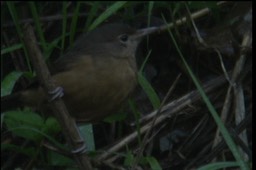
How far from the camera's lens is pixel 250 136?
493 centimetres

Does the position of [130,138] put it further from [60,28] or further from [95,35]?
[60,28]

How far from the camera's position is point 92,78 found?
14.9 feet

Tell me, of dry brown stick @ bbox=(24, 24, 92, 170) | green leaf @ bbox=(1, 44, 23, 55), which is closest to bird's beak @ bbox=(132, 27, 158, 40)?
green leaf @ bbox=(1, 44, 23, 55)

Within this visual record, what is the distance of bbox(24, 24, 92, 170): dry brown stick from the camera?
11.3 ft

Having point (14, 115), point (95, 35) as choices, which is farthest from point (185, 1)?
point (14, 115)

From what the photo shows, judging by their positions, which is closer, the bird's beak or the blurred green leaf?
the blurred green leaf

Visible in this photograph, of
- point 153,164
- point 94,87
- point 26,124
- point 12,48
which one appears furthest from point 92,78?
point 12,48

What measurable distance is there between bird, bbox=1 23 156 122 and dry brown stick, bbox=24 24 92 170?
2.20ft

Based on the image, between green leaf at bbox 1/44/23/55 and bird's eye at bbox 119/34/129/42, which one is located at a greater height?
green leaf at bbox 1/44/23/55

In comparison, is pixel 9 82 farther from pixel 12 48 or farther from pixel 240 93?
pixel 240 93

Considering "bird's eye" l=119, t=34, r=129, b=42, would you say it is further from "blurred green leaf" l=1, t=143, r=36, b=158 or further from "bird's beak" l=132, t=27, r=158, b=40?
"blurred green leaf" l=1, t=143, r=36, b=158

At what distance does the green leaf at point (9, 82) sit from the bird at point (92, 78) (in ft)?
0.13

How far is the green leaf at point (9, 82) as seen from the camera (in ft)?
15.9

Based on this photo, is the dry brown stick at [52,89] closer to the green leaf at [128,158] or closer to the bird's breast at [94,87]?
the green leaf at [128,158]
